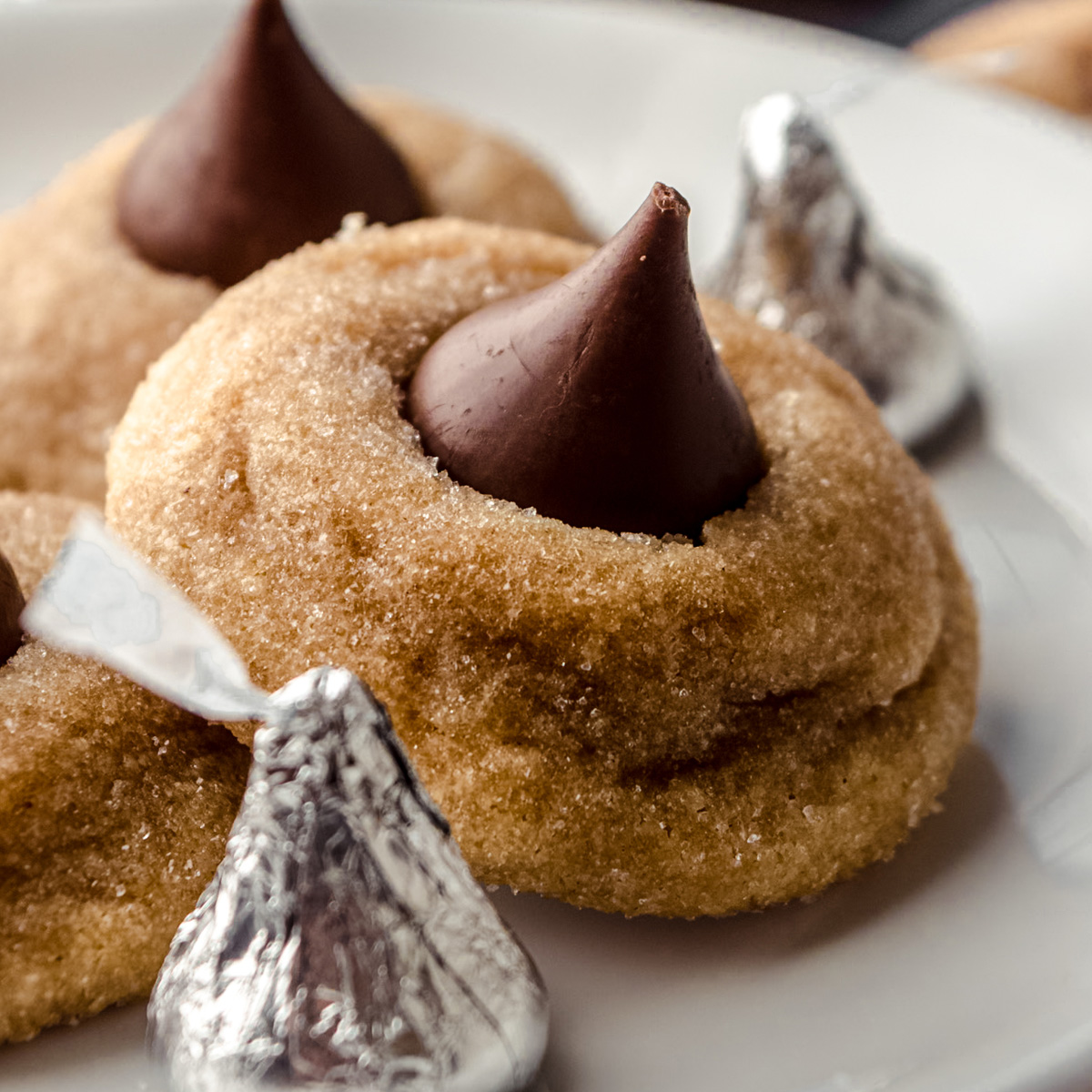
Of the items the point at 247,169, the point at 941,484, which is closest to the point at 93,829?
the point at 247,169

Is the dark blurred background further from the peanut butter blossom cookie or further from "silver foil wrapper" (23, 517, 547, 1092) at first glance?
"silver foil wrapper" (23, 517, 547, 1092)

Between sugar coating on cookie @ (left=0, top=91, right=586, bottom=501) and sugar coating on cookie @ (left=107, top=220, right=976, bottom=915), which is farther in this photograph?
sugar coating on cookie @ (left=0, top=91, right=586, bottom=501)

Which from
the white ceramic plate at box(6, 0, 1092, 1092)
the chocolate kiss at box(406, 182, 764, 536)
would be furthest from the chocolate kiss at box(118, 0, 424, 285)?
the white ceramic plate at box(6, 0, 1092, 1092)

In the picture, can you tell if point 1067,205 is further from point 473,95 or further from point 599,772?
point 599,772

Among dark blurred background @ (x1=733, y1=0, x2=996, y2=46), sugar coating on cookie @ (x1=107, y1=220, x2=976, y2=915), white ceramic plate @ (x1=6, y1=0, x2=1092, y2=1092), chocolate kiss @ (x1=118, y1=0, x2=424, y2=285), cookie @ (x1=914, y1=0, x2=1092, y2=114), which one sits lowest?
dark blurred background @ (x1=733, y1=0, x2=996, y2=46)

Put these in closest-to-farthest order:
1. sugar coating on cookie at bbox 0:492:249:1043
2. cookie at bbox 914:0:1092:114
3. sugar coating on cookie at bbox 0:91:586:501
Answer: sugar coating on cookie at bbox 0:492:249:1043 < sugar coating on cookie at bbox 0:91:586:501 < cookie at bbox 914:0:1092:114

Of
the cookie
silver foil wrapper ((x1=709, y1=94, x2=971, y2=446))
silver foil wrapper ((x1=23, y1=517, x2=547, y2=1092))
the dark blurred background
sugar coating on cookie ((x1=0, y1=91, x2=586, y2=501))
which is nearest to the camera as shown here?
silver foil wrapper ((x1=23, y1=517, x2=547, y2=1092))

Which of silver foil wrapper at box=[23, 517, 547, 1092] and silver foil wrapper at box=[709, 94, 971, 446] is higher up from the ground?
silver foil wrapper at box=[23, 517, 547, 1092]
